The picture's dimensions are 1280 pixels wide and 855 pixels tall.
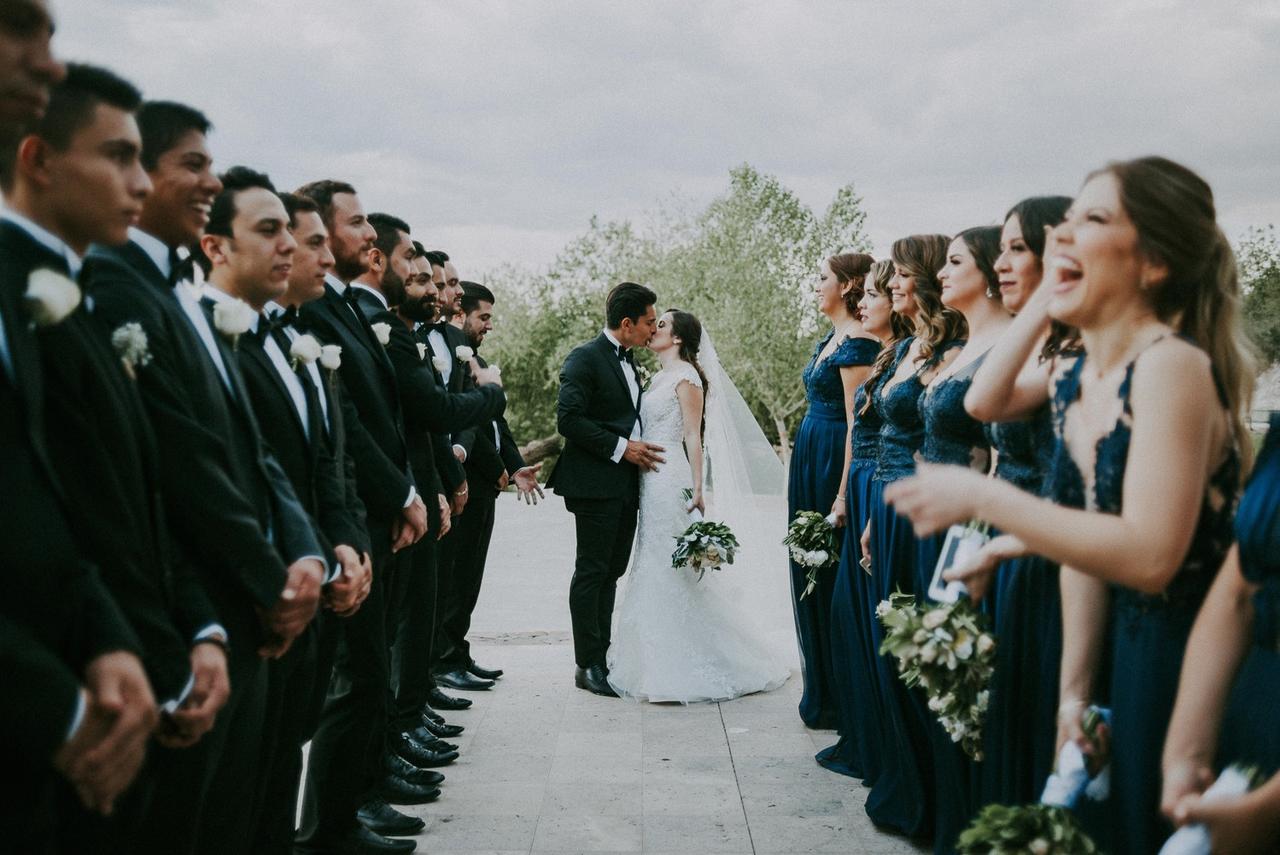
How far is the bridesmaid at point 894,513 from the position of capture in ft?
14.1

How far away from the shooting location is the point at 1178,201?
217 centimetres

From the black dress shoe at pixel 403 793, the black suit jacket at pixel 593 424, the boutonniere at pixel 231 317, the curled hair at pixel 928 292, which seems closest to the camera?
the boutonniere at pixel 231 317

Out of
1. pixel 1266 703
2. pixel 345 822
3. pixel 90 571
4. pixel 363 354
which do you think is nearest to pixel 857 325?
pixel 363 354

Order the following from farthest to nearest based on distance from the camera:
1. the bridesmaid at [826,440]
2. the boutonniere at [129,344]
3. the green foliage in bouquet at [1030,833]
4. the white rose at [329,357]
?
the bridesmaid at [826,440] → the white rose at [329,357] → the boutonniere at [129,344] → the green foliage in bouquet at [1030,833]

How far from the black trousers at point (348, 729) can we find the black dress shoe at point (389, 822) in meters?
0.39

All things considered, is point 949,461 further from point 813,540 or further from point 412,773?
point 412,773

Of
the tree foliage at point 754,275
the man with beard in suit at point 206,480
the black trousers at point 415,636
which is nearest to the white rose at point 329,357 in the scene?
the man with beard in suit at point 206,480

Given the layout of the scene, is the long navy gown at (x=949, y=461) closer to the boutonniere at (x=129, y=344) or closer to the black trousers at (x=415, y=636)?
the black trousers at (x=415, y=636)

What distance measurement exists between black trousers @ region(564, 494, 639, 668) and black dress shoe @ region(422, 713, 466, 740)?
1.18m

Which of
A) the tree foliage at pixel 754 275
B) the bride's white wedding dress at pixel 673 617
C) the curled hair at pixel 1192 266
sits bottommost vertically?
the bride's white wedding dress at pixel 673 617

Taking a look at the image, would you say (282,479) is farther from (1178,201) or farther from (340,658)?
(1178,201)

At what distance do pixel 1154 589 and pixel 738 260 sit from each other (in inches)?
1419

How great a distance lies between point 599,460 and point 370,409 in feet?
8.59

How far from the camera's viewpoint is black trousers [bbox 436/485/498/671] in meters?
6.79
